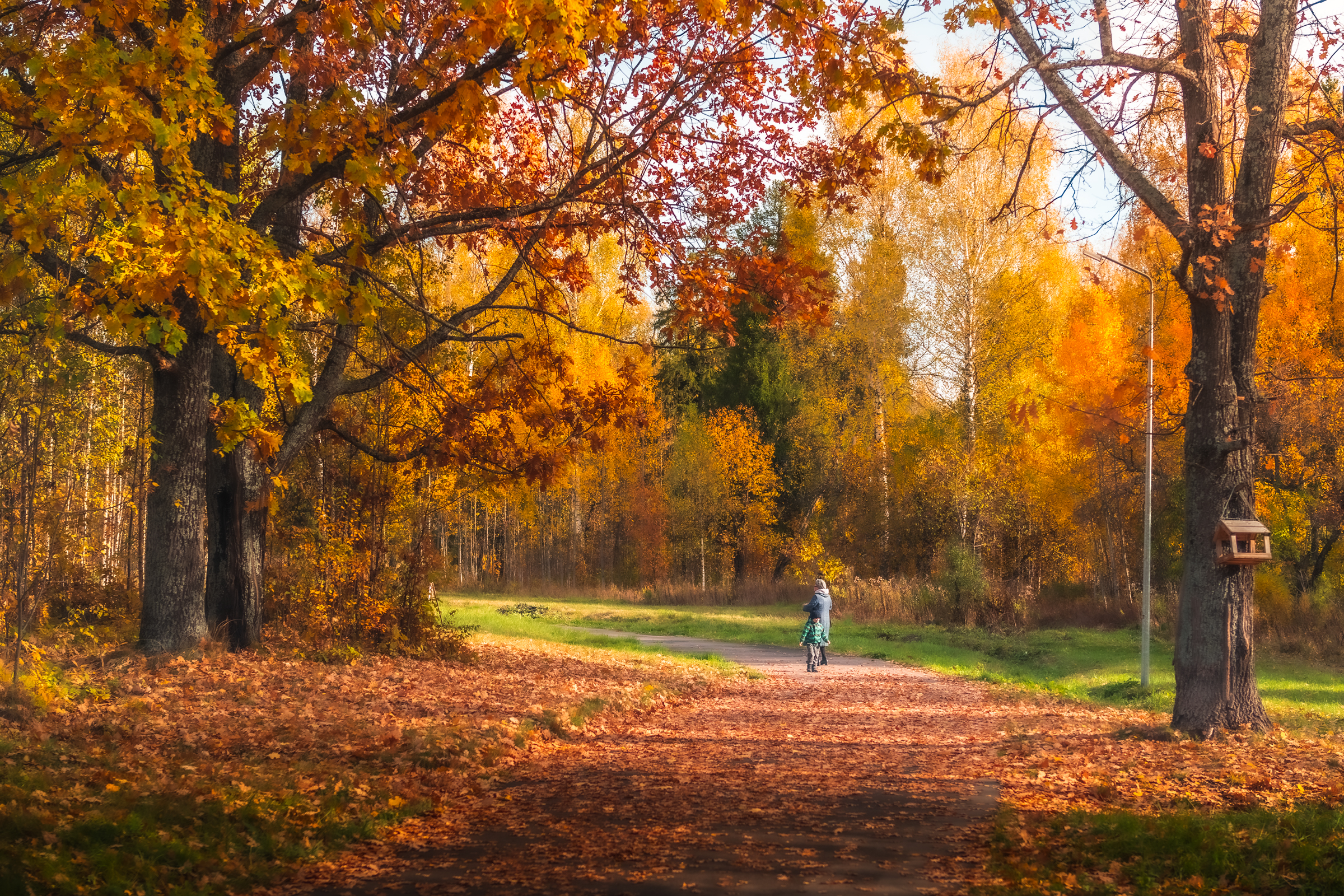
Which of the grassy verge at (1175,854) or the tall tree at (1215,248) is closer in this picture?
the grassy verge at (1175,854)

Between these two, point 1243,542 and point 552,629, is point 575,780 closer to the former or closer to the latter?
point 1243,542

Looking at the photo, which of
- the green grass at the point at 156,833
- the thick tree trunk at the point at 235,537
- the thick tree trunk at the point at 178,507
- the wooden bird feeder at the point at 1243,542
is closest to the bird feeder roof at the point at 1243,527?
the wooden bird feeder at the point at 1243,542

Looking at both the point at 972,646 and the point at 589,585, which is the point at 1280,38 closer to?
the point at 972,646

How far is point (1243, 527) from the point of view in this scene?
976cm

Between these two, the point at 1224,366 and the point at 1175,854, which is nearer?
the point at 1175,854

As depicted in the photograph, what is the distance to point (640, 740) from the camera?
10469 millimetres

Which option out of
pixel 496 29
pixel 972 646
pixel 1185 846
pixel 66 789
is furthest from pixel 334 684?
pixel 972 646

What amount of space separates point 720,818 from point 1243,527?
6.02 metres

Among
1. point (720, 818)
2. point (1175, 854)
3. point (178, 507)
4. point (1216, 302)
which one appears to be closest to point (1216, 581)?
point (1216, 302)

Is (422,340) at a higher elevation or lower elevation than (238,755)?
higher

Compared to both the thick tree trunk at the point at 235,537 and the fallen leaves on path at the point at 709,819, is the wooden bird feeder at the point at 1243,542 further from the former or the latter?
the thick tree trunk at the point at 235,537

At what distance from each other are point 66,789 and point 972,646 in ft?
72.4

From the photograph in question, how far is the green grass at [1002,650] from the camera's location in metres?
17.3

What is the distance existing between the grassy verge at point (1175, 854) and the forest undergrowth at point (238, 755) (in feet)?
12.9
